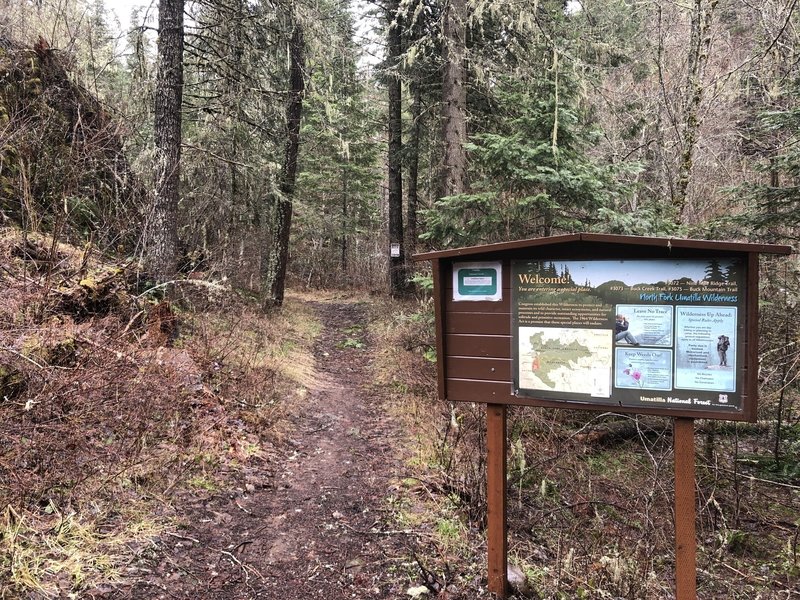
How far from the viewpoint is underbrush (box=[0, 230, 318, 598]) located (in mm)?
3449

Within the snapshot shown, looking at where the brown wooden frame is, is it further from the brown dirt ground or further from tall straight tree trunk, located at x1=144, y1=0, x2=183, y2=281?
tall straight tree trunk, located at x1=144, y1=0, x2=183, y2=281

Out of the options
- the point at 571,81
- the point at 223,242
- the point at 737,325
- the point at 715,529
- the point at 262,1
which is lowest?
the point at 715,529

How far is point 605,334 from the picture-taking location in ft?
9.86

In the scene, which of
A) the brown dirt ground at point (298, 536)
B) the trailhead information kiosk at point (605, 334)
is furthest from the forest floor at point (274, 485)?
the trailhead information kiosk at point (605, 334)

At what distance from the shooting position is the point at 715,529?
5.19m

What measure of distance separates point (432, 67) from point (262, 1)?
460 cm

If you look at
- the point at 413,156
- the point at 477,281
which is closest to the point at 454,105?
the point at 413,156

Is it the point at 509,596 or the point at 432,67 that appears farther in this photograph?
the point at 432,67

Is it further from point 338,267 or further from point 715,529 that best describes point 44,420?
point 338,267

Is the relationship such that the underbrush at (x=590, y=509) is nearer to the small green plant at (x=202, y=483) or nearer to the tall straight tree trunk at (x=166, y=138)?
the small green plant at (x=202, y=483)

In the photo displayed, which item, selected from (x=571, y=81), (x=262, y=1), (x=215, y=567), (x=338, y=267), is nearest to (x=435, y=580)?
(x=215, y=567)

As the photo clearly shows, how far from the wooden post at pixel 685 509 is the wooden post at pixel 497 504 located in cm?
102

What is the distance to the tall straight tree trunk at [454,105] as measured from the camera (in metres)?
9.68

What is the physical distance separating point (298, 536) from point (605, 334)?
2.95m
